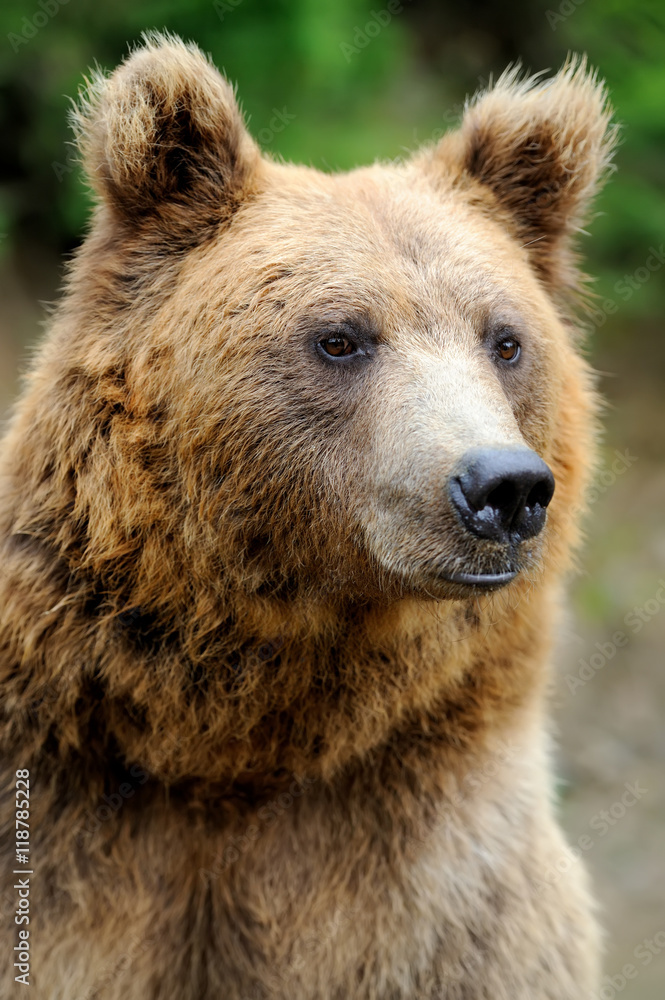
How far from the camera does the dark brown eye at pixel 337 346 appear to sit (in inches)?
130

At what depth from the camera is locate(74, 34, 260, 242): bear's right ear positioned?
137 inches

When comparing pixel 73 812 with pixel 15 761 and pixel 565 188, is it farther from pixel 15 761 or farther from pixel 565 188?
pixel 565 188

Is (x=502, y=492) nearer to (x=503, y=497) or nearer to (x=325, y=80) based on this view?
(x=503, y=497)

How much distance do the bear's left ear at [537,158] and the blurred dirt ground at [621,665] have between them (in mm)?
4535

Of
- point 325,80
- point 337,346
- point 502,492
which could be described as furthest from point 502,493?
point 325,80

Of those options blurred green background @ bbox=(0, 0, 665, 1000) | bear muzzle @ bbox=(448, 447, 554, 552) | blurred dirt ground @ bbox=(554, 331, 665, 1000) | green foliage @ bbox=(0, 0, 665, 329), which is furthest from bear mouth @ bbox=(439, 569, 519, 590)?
blurred dirt ground @ bbox=(554, 331, 665, 1000)

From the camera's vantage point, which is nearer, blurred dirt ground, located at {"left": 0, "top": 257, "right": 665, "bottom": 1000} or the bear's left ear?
the bear's left ear

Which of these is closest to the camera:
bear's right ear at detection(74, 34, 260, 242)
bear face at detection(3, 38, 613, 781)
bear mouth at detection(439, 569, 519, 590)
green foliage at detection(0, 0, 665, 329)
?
bear mouth at detection(439, 569, 519, 590)

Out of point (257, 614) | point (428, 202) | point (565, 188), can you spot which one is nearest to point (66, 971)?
point (257, 614)

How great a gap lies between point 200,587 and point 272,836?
0.92 meters

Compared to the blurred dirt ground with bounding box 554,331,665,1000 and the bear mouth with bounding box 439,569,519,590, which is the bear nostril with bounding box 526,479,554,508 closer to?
the bear mouth with bounding box 439,569,519,590

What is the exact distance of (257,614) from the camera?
341cm

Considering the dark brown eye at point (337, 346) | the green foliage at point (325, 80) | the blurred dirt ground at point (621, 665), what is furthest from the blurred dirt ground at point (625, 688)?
the dark brown eye at point (337, 346)

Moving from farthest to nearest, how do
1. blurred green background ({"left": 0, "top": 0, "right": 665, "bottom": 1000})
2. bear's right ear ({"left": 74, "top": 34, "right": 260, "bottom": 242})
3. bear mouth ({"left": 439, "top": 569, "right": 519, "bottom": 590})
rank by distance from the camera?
blurred green background ({"left": 0, "top": 0, "right": 665, "bottom": 1000})
bear's right ear ({"left": 74, "top": 34, "right": 260, "bottom": 242})
bear mouth ({"left": 439, "top": 569, "right": 519, "bottom": 590})
